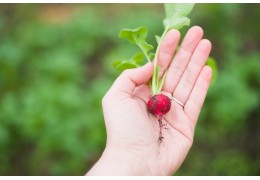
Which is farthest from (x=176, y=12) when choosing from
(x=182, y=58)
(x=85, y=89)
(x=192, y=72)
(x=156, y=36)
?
(x=85, y=89)

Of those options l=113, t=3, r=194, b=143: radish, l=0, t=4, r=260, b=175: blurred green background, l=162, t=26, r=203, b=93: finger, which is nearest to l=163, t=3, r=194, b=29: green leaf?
l=113, t=3, r=194, b=143: radish

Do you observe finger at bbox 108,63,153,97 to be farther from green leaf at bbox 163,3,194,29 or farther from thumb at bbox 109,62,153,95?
green leaf at bbox 163,3,194,29

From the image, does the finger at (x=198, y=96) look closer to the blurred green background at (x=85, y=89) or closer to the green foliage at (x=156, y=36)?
the green foliage at (x=156, y=36)

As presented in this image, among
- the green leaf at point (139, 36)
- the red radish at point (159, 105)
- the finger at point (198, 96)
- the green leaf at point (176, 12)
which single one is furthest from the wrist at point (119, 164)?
the green leaf at point (176, 12)

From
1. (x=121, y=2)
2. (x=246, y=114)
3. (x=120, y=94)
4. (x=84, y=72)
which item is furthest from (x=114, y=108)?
(x=121, y=2)

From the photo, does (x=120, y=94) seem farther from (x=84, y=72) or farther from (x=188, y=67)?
(x=84, y=72)
